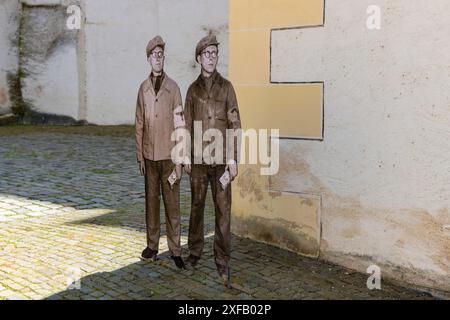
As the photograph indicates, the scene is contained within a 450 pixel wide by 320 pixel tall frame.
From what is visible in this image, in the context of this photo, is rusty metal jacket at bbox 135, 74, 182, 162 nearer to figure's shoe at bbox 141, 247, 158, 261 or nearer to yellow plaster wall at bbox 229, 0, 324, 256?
figure's shoe at bbox 141, 247, 158, 261

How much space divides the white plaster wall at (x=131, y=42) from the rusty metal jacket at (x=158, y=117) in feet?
30.2

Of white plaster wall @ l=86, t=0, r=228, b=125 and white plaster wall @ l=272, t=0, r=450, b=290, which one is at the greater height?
white plaster wall @ l=86, t=0, r=228, b=125

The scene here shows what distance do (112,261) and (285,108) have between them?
202cm

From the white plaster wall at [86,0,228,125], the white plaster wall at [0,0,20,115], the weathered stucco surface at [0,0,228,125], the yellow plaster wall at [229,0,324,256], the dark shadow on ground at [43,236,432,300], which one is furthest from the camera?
the white plaster wall at [0,0,20,115]

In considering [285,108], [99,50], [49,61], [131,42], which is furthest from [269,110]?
[49,61]

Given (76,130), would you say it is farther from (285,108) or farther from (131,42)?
(285,108)

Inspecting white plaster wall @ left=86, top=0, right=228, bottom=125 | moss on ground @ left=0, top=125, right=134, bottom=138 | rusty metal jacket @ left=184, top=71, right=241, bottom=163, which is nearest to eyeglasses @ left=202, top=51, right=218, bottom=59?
rusty metal jacket @ left=184, top=71, right=241, bottom=163

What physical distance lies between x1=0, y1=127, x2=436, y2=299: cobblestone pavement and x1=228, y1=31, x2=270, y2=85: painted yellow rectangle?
158 cm

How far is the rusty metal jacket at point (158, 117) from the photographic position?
14.3 feet

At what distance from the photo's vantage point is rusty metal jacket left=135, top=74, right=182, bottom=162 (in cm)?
436

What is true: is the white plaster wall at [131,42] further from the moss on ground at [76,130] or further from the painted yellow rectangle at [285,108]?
the painted yellow rectangle at [285,108]

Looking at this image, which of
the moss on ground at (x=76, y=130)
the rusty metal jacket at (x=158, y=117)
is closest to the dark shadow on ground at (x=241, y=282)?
the rusty metal jacket at (x=158, y=117)

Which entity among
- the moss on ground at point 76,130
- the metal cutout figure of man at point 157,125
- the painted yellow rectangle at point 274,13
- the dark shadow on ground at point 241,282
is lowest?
the dark shadow on ground at point 241,282

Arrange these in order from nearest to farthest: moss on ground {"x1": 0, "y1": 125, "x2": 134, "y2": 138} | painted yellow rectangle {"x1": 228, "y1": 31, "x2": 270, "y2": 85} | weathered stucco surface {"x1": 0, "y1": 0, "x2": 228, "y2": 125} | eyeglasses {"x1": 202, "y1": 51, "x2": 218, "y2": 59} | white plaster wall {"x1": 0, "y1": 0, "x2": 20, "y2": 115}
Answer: eyeglasses {"x1": 202, "y1": 51, "x2": 218, "y2": 59}
painted yellow rectangle {"x1": 228, "y1": 31, "x2": 270, "y2": 85}
weathered stucco surface {"x1": 0, "y1": 0, "x2": 228, "y2": 125}
moss on ground {"x1": 0, "y1": 125, "x2": 134, "y2": 138}
white plaster wall {"x1": 0, "y1": 0, "x2": 20, "y2": 115}
